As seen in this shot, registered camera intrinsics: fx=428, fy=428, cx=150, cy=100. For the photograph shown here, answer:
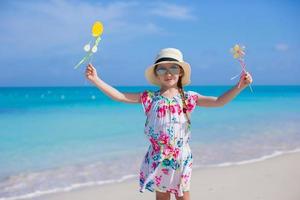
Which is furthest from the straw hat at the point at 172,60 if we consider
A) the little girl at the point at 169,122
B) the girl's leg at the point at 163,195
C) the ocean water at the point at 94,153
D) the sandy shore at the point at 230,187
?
the ocean water at the point at 94,153

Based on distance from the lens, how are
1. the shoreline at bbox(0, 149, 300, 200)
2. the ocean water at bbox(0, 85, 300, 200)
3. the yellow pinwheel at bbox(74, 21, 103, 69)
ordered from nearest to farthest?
1. the yellow pinwheel at bbox(74, 21, 103, 69)
2. the shoreline at bbox(0, 149, 300, 200)
3. the ocean water at bbox(0, 85, 300, 200)

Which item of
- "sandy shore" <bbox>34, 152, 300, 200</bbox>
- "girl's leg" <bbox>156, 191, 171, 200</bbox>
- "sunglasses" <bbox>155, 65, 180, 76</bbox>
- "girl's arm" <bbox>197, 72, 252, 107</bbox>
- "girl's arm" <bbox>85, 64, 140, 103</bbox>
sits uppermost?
"sunglasses" <bbox>155, 65, 180, 76</bbox>

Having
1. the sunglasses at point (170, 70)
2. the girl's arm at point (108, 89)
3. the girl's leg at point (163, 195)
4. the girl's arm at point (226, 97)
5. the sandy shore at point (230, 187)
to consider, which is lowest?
the girl's leg at point (163, 195)

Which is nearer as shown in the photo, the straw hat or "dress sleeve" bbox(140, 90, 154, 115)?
the straw hat

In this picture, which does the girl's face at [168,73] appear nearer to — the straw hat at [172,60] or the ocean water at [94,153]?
the straw hat at [172,60]

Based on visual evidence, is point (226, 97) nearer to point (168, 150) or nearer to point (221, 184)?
point (168, 150)

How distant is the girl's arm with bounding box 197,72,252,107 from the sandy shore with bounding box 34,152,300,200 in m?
1.63

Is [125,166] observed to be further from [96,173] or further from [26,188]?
[26,188]

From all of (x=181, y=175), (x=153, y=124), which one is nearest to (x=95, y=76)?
(x=153, y=124)

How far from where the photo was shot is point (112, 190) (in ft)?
16.4

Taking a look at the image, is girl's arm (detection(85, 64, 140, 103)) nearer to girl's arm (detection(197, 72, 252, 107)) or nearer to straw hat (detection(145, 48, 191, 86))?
straw hat (detection(145, 48, 191, 86))

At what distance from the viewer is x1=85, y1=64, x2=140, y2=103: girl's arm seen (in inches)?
124

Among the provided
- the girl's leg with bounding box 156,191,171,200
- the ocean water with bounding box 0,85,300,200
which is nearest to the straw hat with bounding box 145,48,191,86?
the girl's leg with bounding box 156,191,171,200

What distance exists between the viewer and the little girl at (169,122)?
3150 mm
